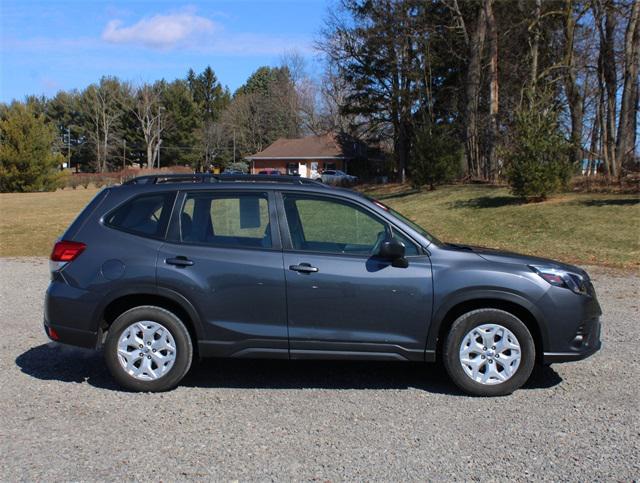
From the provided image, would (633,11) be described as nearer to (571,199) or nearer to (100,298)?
(571,199)

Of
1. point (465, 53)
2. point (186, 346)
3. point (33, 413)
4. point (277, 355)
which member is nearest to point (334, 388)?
point (277, 355)

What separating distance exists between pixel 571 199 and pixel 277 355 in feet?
58.1

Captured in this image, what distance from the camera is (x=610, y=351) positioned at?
6484 millimetres

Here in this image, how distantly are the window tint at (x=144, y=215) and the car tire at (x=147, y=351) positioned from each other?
0.70 m

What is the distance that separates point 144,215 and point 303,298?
1.58 m

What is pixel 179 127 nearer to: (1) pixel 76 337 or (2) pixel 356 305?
(1) pixel 76 337

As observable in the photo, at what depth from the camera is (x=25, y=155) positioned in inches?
2121

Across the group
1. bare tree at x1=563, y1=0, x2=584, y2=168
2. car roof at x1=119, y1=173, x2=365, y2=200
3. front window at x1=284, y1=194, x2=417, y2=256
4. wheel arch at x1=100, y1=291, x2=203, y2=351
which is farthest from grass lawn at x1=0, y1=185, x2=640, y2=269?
wheel arch at x1=100, y1=291, x2=203, y2=351

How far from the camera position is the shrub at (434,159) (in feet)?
100

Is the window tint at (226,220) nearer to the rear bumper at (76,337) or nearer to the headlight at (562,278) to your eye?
the rear bumper at (76,337)

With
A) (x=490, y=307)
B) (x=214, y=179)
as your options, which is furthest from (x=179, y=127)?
(x=490, y=307)

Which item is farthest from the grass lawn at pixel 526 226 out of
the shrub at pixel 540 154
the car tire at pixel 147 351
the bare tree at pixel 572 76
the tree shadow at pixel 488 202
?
the car tire at pixel 147 351

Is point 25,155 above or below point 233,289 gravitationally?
above

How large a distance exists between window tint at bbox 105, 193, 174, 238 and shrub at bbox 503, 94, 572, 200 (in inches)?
680
